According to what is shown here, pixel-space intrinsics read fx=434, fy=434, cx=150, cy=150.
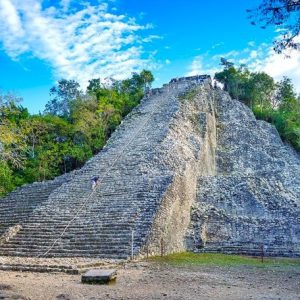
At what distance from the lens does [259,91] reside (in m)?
40.6

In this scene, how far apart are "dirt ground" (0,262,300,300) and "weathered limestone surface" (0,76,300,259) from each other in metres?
2.91

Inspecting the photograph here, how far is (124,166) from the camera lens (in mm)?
19297

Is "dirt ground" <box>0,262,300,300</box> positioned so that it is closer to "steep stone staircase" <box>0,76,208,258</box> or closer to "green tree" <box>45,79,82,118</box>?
"steep stone staircase" <box>0,76,208,258</box>

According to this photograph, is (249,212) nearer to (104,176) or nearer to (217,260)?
(217,260)

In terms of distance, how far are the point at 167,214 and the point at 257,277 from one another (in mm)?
5668

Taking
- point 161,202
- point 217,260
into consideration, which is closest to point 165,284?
point 217,260

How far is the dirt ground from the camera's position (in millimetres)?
7348

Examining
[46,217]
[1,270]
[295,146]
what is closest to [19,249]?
[46,217]

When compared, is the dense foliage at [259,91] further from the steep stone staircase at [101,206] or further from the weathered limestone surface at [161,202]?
the steep stone staircase at [101,206]

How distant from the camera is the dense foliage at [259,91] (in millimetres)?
38125

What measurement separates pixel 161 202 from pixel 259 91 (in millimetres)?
28359

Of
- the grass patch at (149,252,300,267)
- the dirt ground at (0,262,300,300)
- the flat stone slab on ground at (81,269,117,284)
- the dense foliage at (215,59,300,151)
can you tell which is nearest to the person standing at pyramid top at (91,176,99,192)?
the grass patch at (149,252,300,267)

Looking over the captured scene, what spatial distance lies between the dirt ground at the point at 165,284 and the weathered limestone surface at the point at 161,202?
2907 mm

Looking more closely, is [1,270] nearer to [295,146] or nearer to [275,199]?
[275,199]
